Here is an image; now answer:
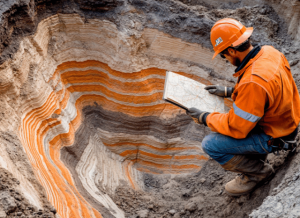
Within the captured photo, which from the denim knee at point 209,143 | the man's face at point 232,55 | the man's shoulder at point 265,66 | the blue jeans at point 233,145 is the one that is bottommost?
the blue jeans at point 233,145

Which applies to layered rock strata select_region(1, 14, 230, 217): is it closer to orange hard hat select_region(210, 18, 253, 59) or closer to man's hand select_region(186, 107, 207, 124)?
man's hand select_region(186, 107, 207, 124)

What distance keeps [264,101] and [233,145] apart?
0.62 metres

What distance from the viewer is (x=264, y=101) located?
236cm

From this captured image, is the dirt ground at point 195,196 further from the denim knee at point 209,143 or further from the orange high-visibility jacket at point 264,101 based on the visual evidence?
the denim knee at point 209,143

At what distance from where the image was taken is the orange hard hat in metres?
2.69

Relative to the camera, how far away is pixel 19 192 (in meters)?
2.53

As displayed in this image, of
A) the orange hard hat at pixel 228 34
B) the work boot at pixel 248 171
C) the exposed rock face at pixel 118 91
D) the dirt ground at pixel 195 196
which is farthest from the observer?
the exposed rock face at pixel 118 91

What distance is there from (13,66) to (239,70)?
9.03ft

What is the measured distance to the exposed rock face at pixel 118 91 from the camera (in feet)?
11.8

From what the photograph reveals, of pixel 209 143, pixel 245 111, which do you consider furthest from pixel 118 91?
pixel 245 111

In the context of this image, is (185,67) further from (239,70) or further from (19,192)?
(19,192)

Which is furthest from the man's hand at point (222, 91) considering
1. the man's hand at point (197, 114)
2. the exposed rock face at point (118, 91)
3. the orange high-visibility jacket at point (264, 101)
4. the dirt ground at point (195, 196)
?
the exposed rock face at point (118, 91)

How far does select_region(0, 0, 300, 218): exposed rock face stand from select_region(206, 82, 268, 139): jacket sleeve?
120 cm

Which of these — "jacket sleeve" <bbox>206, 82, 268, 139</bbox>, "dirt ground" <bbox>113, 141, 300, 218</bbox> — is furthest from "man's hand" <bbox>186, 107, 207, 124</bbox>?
"dirt ground" <bbox>113, 141, 300, 218</bbox>
